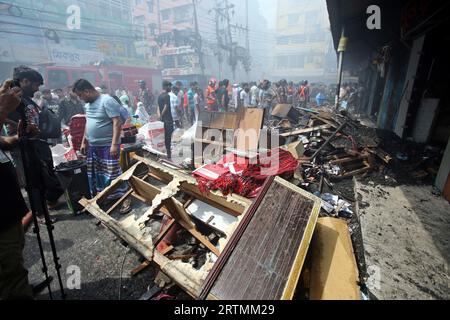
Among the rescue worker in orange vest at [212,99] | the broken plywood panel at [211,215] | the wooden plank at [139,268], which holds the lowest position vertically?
the wooden plank at [139,268]

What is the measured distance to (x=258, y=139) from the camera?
17.4ft

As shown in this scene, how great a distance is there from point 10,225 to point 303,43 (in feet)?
196

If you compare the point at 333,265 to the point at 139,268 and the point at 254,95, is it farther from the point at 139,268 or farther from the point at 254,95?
the point at 254,95

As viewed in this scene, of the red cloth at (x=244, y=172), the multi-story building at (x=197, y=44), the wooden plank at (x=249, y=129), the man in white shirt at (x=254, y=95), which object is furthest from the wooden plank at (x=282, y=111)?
the multi-story building at (x=197, y=44)

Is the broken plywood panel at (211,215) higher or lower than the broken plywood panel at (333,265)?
higher

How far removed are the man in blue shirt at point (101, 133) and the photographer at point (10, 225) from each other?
1925mm

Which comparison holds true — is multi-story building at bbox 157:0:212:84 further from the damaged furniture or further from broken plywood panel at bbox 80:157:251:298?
the damaged furniture

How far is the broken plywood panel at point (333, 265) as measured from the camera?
7.03 feet

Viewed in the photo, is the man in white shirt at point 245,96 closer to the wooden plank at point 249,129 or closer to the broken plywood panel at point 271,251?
the wooden plank at point 249,129

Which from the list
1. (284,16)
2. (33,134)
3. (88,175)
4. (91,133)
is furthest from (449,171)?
(284,16)

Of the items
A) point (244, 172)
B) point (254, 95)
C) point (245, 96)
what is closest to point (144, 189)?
point (244, 172)

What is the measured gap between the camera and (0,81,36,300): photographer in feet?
6.14

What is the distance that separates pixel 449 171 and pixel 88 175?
6.31 m

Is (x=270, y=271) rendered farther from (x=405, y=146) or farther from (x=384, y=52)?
(x=384, y=52)
